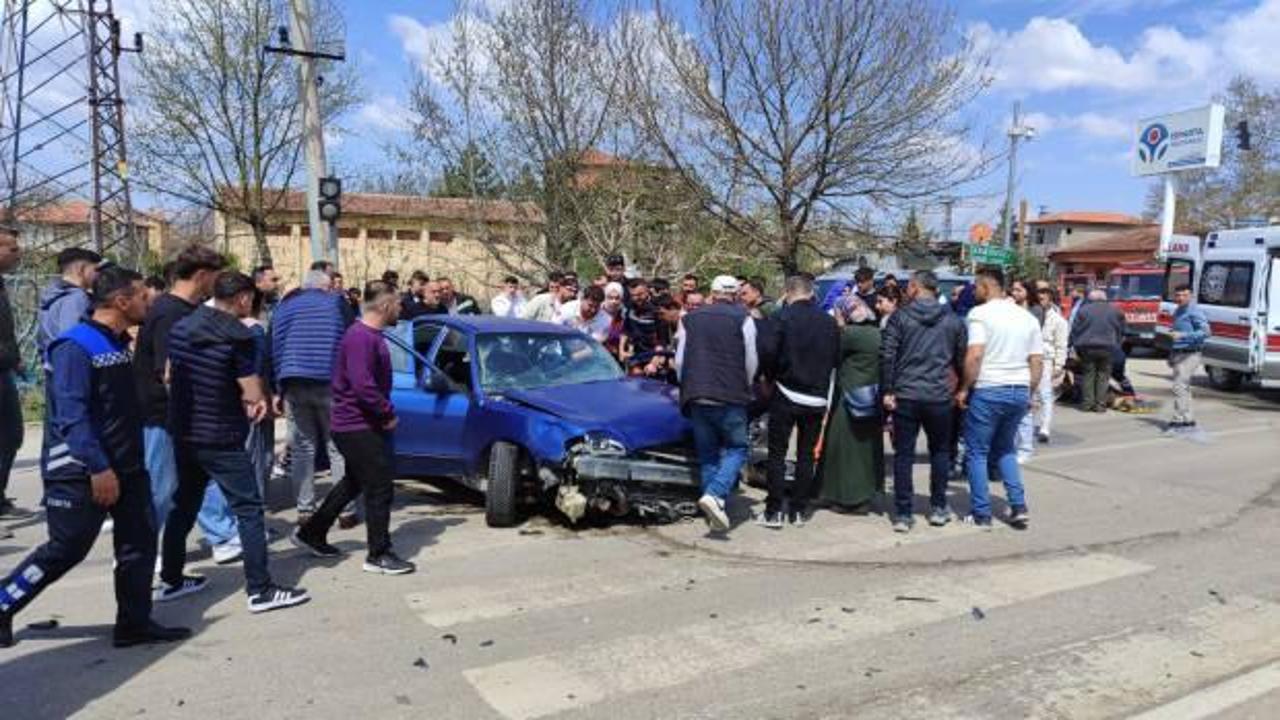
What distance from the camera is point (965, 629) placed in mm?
4539

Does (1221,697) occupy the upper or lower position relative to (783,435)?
lower

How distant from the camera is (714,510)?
5.91m

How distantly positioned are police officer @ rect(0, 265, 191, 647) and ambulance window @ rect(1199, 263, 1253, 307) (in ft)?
51.6

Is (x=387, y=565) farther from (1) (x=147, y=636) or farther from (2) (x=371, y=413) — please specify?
(1) (x=147, y=636)

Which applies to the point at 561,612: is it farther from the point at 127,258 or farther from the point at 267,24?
the point at 267,24

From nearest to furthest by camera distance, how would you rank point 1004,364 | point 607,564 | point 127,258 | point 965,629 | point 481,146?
point 965,629, point 607,564, point 1004,364, point 481,146, point 127,258

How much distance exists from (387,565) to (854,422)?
11.4 feet

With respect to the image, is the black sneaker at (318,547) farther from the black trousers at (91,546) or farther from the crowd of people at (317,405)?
the black trousers at (91,546)

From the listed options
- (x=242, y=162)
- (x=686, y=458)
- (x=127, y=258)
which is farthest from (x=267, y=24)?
(x=686, y=458)

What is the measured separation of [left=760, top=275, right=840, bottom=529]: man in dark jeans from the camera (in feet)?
20.6

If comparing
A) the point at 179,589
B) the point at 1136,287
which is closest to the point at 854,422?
the point at 179,589

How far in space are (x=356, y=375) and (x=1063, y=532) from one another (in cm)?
483

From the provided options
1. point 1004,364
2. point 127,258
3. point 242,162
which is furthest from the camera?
point 242,162

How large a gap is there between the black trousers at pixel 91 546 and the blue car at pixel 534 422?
241 centimetres
